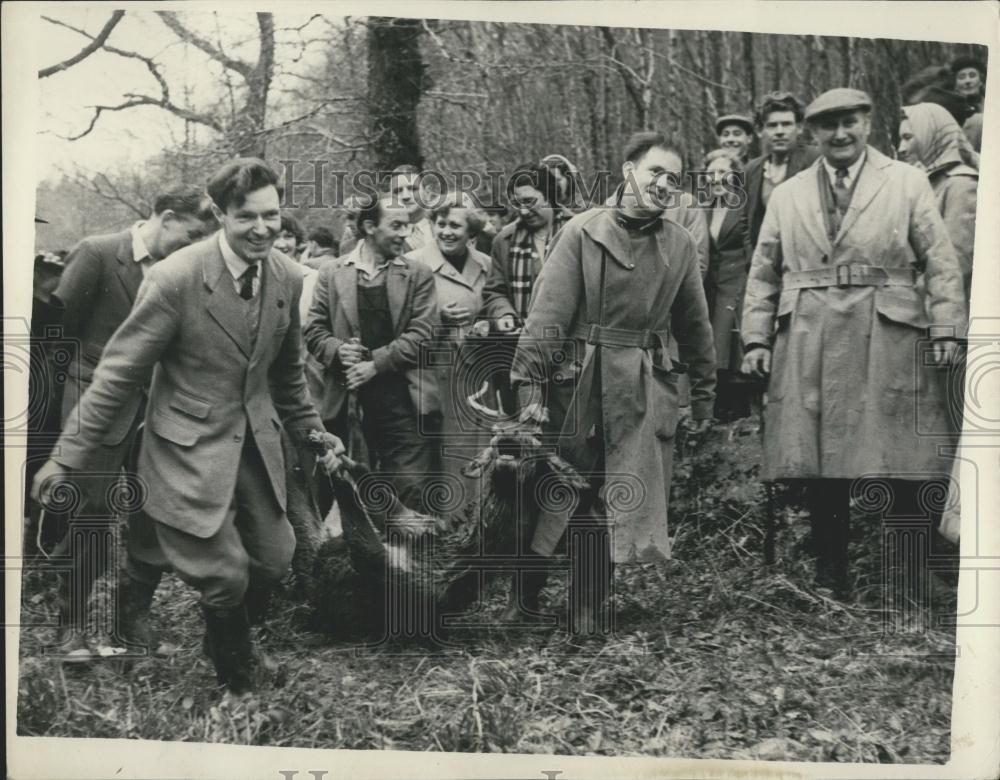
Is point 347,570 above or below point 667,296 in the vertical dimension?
below

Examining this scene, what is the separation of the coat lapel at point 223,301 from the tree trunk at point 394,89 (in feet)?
3.26

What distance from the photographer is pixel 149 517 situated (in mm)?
5863

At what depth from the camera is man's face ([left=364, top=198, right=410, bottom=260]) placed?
6156mm

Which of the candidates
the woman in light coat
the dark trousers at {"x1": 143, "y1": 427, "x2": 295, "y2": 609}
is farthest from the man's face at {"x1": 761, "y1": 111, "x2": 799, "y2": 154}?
the dark trousers at {"x1": 143, "y1": 427, "x2": 295, "y2": 609}

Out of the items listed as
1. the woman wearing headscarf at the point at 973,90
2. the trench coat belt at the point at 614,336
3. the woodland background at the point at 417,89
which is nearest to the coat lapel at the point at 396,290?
the woodland background at the point at 417,89

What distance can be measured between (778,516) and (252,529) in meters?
2.57

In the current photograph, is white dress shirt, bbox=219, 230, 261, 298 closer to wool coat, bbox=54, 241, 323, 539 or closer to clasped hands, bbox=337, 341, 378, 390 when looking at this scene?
wool coat, bbox=54, 241, 323, 539

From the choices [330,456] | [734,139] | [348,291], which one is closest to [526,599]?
[330,456]

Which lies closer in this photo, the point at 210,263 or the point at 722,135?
the point at 210,263

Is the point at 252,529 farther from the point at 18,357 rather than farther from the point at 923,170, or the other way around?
the point at 923,170

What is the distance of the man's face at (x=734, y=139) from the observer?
6223mm

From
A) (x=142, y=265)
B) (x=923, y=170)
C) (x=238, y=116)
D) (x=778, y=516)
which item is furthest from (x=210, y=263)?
(x=923, y=170)

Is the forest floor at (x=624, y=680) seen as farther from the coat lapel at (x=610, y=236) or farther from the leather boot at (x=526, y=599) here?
the coat lapel at (x=610, y=236)

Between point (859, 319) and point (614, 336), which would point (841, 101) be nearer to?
point (859, 319)
